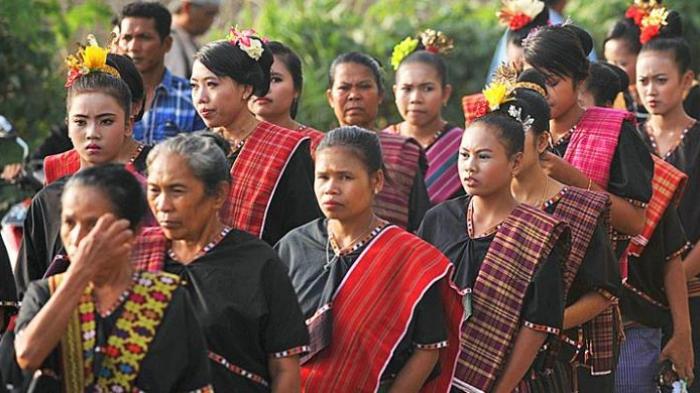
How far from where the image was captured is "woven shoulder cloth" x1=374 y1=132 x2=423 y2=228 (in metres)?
6.98

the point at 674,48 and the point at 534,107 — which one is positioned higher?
the point at 674,48

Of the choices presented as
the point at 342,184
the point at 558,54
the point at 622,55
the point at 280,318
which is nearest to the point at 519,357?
the point at 342,184

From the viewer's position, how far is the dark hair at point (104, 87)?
18.6ft

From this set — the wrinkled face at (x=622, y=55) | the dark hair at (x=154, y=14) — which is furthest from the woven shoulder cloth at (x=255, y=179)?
the wrinkled face at (x=622, y=55)

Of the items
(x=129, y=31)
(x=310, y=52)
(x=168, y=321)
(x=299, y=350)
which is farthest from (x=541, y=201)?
(x=310, y=52)

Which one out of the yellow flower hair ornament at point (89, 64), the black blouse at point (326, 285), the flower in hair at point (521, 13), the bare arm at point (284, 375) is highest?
the flower in hair at point (521, 13)

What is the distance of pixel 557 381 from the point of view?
576 centimetres

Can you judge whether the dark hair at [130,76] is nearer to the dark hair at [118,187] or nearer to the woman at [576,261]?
the woman at [576,261]

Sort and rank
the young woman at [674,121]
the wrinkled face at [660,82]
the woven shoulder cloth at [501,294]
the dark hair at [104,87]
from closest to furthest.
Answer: the woven shoulder cloth at [501,294], the dark hair at [104,87], the young woman at [674,121], the wrinkled face at [660,82]

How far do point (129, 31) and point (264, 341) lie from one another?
130 inches

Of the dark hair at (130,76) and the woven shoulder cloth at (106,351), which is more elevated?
the dark hair at (130,76)

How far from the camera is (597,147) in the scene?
6.33 meters

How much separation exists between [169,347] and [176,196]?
0.66 meters

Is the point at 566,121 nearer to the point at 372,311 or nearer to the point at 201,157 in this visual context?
the point at 372,311
